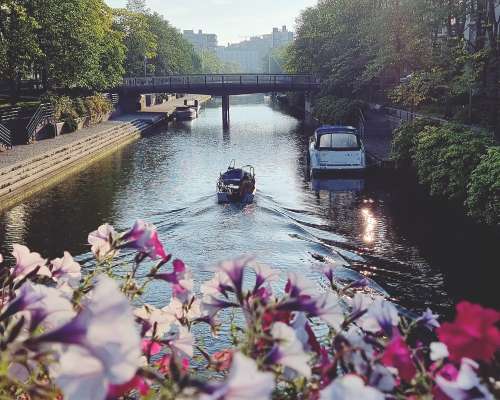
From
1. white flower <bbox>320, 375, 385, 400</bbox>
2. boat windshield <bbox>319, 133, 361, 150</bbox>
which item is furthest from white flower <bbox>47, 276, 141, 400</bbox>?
boat windshield <bbox>319, 133, 361, 150</bbox>

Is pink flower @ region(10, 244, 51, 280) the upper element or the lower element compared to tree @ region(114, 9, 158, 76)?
lower

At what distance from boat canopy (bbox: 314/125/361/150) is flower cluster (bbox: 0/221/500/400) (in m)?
26.3

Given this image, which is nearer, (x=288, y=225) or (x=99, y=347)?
(x=99, y=347)

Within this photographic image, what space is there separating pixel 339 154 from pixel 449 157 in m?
7.55

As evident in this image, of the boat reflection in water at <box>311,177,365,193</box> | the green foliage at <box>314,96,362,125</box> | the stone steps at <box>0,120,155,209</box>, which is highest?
the green foliage at <box>314,96,362,125</box>

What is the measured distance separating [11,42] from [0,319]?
3972 centimetres

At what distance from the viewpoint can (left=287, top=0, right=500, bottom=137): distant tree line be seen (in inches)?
1125

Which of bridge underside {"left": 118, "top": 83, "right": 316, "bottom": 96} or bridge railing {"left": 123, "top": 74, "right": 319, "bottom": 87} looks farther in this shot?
bridge railing {"left": 123, "top": 74, "right": 319, "bottom": 87}

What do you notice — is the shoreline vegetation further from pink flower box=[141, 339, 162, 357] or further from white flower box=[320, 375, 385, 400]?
white flower box=[320, 375, 385, 400]

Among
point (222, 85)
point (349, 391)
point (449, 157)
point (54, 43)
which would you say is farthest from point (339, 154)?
point (222, 85)

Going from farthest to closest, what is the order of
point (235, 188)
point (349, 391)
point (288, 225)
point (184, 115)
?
point (184, 115) → point (235, 188) → point (288, 225) → point (349, 391)

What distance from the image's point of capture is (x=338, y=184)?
27359 millimetres

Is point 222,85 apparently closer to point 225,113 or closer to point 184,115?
point 225,113

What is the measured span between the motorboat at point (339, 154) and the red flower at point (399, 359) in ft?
86.7
